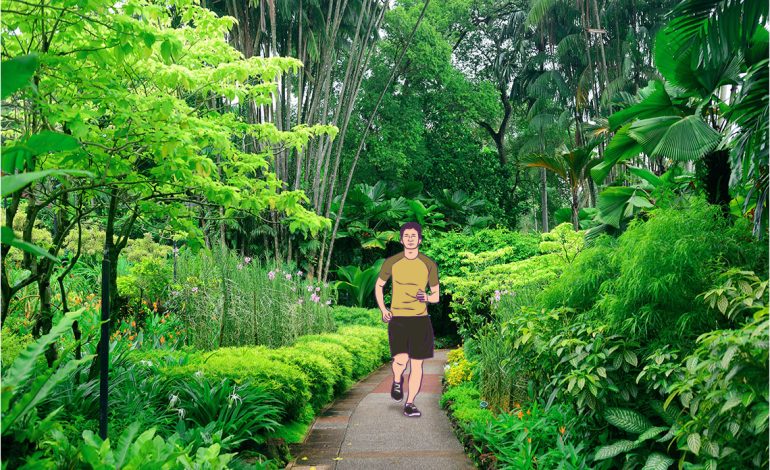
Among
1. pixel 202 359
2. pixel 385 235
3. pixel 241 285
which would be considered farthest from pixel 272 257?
pixel 202 359

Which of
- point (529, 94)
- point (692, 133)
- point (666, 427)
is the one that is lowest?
point (666, 427)

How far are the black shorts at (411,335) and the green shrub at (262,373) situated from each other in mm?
966

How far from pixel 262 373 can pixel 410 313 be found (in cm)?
156

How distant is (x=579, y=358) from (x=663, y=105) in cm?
293

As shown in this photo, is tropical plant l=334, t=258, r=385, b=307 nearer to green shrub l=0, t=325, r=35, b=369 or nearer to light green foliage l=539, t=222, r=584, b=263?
light green foliage l=539, t=222, r=584, b=263

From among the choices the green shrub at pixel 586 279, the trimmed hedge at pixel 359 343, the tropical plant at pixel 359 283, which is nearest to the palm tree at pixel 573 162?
the trimmed hedge at pixel 359 343

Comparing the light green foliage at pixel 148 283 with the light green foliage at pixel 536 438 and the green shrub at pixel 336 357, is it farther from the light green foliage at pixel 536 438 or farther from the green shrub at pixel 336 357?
the light green foliage at pixel 536 438

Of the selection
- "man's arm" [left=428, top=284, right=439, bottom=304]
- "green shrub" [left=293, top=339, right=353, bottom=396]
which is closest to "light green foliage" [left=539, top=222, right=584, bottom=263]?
"man's arm" [left=428, top=284, right=439, bottom=304]

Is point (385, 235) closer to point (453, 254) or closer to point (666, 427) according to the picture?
point (453, 254)

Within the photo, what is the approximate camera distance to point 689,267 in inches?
137

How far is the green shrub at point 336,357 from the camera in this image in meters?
6.12

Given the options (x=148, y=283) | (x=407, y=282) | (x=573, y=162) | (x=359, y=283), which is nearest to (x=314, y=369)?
(x=407, y=282)

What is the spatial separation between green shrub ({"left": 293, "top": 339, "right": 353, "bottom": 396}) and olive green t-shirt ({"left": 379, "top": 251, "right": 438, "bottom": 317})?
951mm

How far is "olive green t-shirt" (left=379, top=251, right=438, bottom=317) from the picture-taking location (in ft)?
18.1
